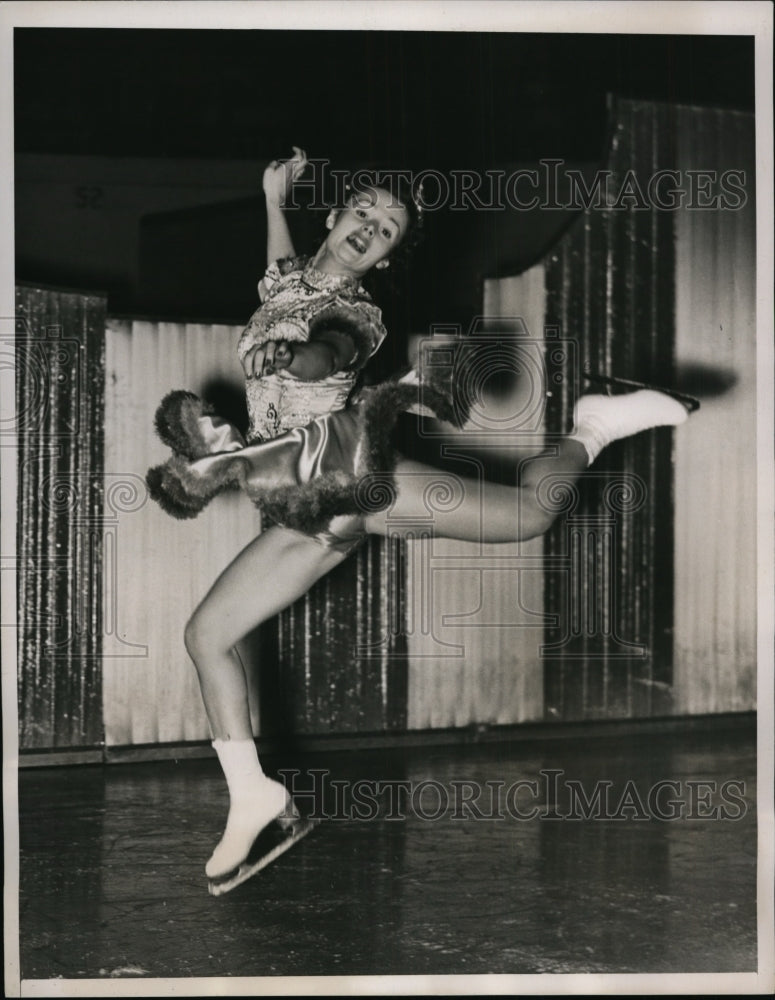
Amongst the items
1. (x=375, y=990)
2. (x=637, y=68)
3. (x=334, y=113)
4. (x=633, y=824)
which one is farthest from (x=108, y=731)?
(x=637, y=68)

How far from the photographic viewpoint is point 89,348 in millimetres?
3953

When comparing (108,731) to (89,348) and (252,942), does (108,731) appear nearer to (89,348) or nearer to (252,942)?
(252,942)

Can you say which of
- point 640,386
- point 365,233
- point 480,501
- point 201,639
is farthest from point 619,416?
point 201,639

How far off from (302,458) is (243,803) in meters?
1.07

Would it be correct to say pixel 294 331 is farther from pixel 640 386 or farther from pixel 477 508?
pixel 640 386

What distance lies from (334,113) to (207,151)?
41cm

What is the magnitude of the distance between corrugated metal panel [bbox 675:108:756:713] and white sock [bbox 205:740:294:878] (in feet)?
4.55

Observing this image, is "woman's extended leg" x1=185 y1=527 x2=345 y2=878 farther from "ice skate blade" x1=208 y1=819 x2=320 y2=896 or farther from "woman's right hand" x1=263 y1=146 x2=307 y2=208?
"woman's right hand" x1=263 y1=146 x2=307 y2=208

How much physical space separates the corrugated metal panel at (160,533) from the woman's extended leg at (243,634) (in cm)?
5

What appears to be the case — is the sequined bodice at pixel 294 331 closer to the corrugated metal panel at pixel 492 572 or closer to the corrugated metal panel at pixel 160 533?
the corrugated metal panel at pixel 160 533

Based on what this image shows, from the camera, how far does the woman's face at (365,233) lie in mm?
3883

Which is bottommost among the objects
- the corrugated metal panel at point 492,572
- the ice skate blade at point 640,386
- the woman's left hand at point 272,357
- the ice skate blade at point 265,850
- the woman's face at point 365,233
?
the ice skate blade at point 265,850

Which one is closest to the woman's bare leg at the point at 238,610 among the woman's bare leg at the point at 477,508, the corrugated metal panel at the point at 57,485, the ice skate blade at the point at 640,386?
the woman's bare leg at the point at 477,508

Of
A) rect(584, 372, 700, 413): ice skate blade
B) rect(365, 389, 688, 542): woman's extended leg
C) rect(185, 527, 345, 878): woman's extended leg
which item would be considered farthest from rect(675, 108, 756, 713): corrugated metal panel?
rect(185, 527, 345, 878): woman's extended leg
